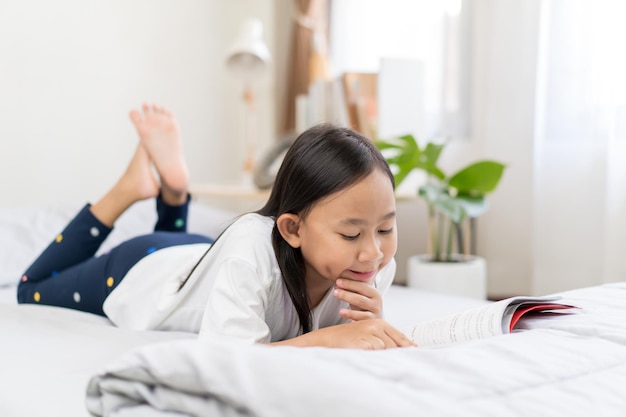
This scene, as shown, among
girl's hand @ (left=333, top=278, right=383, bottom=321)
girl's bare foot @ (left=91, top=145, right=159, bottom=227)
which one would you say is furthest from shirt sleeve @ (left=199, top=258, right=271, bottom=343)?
girl's bare foot @ (left=91, top=145, right=159, bottom=227)

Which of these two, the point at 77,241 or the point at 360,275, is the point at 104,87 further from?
the point at 360,275

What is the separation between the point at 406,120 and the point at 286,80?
2.97ft

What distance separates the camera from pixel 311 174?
0.92m

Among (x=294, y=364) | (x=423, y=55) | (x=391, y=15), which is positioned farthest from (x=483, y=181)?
(x=294, y=364)

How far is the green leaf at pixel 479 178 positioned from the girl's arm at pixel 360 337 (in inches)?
44.5

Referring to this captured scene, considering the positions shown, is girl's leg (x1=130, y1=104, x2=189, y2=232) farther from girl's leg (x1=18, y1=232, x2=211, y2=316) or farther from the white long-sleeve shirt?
the white long-sleeve shirt

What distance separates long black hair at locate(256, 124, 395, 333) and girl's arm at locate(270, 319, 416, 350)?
12 cm

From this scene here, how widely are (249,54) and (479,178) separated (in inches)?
48.4

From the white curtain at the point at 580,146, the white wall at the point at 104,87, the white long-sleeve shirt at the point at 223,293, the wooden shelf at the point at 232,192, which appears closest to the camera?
the white long-sleeve shirt at the point at 223,293

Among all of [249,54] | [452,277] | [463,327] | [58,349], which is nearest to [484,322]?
[463,327]

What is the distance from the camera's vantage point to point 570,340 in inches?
30.2

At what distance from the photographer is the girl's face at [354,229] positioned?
0.90m

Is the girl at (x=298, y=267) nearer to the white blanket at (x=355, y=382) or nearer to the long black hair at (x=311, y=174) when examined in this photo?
the long black hair at (x=311, y=174)

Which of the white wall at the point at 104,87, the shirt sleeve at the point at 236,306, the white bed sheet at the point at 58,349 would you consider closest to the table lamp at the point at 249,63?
the white wall at the point at 104,87
